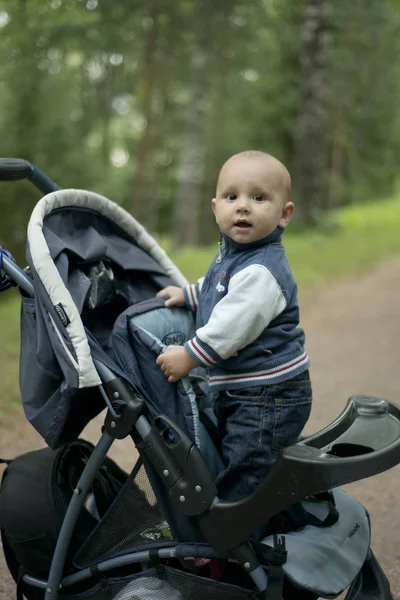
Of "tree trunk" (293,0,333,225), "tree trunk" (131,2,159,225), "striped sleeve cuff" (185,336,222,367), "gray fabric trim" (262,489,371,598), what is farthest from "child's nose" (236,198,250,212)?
"tree trunk" (131,2,159,225)

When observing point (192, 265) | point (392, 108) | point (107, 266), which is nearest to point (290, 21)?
point (392, 108)

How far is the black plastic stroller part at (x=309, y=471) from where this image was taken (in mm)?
2135

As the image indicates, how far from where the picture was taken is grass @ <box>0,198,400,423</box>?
17.9 ft

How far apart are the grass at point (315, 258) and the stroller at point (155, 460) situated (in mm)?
2356

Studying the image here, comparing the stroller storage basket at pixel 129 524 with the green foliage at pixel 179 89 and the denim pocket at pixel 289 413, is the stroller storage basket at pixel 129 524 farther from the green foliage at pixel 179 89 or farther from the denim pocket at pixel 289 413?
the green foliage at pixel 179 89

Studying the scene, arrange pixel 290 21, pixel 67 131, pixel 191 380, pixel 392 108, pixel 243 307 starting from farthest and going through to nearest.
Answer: pixel 392 108 < pixel 290 21 < pixel 67 131 < pixel 191 380 < pixel 243 307

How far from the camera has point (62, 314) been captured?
2236 mm

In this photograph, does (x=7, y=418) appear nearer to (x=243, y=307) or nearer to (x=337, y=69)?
(x=243, y=307)

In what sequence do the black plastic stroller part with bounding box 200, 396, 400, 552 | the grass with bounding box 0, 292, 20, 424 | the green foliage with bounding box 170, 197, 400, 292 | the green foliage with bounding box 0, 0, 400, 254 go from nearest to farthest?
the black plastic stroller part with bounding box 200, 396, 400, 552 < the grass with bounding box 0, 292, 20, 424 < the green foliage with bounding box 170, 197, 400, 292 < the green foliage with bounding box 0, 0, 400, 254

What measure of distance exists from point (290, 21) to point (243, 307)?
1632 cm

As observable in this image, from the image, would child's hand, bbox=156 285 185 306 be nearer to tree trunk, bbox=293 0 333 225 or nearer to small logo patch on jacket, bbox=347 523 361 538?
small logo patch on jacket, bbox=347 523 361 538

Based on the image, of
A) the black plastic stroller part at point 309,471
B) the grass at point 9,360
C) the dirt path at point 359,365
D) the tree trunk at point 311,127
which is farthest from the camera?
the tree trunk at point 311,127

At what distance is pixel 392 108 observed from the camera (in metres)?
21.8

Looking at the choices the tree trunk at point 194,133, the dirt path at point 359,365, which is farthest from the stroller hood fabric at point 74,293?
the tree trunk at point 194,133
